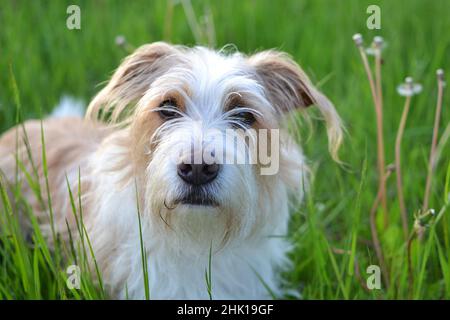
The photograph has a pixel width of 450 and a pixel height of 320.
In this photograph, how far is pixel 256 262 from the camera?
3.53 metres

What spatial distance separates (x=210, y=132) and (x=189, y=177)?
23cm

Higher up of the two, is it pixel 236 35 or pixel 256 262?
pixel 236 35

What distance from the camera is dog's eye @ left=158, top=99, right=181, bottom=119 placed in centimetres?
304

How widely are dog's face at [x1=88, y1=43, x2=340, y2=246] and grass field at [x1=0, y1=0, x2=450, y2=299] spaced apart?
0.63 metres

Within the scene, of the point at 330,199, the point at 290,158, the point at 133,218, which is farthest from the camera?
the point at 330,199

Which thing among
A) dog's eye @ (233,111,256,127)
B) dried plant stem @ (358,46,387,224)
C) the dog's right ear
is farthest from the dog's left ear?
the dog's right ear

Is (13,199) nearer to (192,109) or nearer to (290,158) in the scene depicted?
(192,109)

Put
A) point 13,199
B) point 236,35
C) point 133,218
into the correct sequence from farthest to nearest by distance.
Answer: point 236,35 < point 13,199 < point 133,218

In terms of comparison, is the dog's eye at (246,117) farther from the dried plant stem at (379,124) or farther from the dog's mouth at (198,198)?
the dried plant stem at (379,124)

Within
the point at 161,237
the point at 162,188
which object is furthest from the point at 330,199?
the point at 162,188

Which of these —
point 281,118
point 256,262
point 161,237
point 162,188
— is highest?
point 281,118

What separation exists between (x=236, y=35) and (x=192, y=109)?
9.34 ft

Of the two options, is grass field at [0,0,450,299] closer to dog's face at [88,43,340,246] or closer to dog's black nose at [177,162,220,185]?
dog's face at [88,43,340,246]

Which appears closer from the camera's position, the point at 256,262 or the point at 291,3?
the point at 256,262
